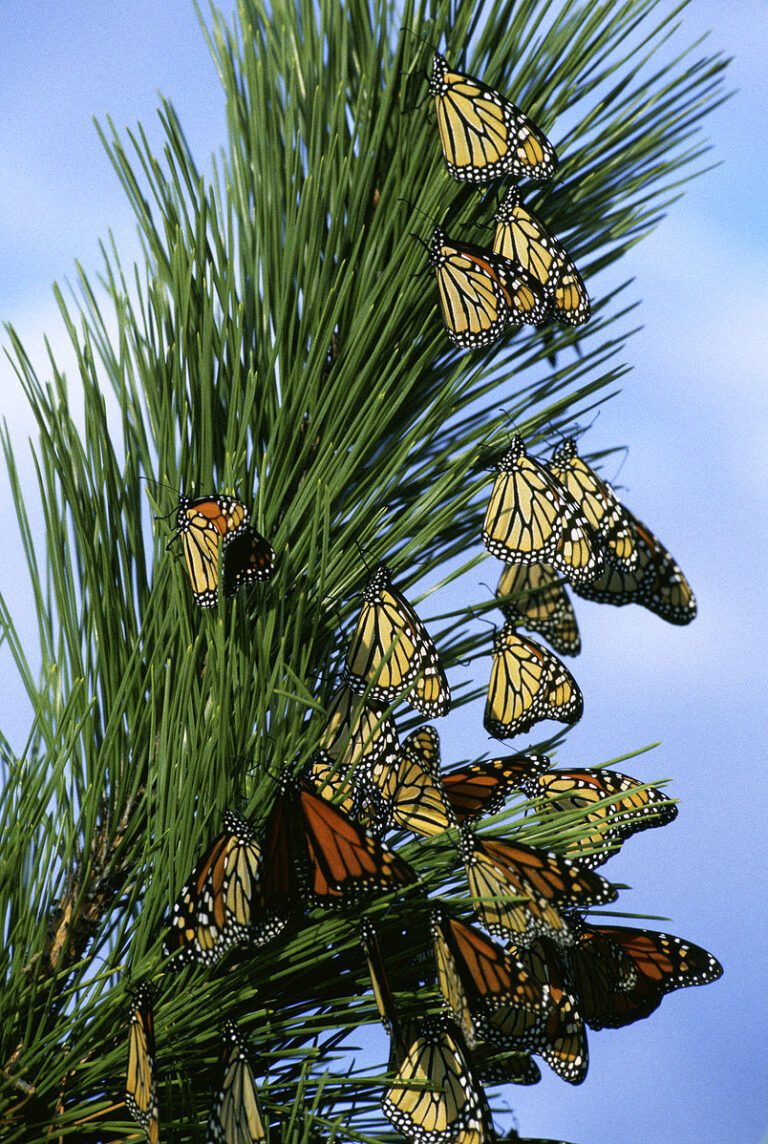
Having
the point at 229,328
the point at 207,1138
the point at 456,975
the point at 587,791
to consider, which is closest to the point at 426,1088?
the point at 456,975

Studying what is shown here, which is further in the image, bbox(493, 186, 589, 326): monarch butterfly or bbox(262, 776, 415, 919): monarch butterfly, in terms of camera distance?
bbox(493, 186, 589, 326): monarch butterfly

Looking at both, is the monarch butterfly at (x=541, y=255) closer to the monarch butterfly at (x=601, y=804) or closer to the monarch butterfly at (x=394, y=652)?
the monarch butterfly at (x=394, y=652)

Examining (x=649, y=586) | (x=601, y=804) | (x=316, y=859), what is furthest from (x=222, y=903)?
(x=649, y=586)

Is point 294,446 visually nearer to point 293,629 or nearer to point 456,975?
point 293,629

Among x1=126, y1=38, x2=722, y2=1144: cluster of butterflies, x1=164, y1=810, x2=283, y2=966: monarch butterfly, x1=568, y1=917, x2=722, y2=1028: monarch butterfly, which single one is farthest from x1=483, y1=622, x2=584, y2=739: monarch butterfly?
x1=164, y1=810, x2=283, y2=966: monarch butterfly

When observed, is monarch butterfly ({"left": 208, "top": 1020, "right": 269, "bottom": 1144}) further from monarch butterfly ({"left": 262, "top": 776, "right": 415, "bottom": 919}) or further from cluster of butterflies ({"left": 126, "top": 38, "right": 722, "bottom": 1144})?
monarch butterfly ({"left": 262, "top": 776, "right": 415, "bottom": 919})

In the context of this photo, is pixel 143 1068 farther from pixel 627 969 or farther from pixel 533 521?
pixel 533 521
